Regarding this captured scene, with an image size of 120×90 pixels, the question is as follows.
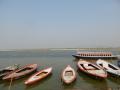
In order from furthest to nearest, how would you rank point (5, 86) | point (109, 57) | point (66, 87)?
point (109, 57) < point (5, 86) < point (66, 87)

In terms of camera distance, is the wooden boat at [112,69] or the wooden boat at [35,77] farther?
the wooden boat at [112,69]

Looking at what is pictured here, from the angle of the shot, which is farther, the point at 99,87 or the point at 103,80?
the point at 103,80

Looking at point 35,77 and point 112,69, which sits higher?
point 112,69

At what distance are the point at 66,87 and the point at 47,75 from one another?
691cm

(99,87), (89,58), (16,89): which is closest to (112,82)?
(99,87)

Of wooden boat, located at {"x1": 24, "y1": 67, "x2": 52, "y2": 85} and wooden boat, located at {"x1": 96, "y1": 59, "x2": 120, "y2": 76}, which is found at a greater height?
wooden boat, located at {"x1": 96, "y1": 59, "x2": 120, "y2": 76}

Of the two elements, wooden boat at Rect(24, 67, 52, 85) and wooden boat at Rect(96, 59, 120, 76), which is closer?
wooden boat at Rect(24, 67, 52, 85)

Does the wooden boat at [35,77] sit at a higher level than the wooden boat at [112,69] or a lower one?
lower

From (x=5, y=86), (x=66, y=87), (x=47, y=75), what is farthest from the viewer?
(x=47, y=75)

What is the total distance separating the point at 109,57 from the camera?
60.7 m

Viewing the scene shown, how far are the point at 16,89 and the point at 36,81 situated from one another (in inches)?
125

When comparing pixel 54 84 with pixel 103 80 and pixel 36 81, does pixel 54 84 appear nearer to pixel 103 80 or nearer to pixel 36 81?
pixel 36 81

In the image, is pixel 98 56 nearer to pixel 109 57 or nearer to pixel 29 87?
pixel 109 57

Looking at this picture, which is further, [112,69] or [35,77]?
[112,69]
